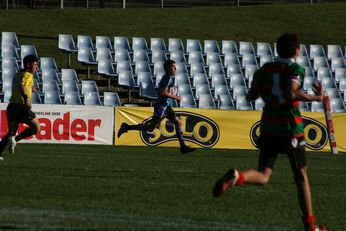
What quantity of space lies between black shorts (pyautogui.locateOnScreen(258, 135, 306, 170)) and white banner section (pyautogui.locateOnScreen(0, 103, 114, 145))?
16369 mm

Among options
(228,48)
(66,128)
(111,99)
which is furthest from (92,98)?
(228,48)

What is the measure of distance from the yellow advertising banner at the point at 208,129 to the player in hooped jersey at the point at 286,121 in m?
16.6

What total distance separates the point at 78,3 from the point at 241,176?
122ft

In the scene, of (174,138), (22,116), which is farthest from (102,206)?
(174,138)

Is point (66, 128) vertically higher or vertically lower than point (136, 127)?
higher

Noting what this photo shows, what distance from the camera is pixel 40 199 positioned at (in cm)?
1175

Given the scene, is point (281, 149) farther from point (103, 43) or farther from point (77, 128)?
point (103, 43)

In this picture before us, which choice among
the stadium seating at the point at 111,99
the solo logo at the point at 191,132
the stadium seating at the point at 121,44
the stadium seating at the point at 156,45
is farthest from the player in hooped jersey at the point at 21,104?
the stadium seating at the point at 156,45

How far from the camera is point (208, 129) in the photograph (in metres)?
26.5

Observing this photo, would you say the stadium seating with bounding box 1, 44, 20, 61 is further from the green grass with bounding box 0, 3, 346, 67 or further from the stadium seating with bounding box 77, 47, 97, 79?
the green grass with bounding box 0, 3, 346, 67

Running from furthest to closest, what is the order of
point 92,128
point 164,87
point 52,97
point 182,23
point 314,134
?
1. point 182,23
2. point 52,97
3. point 314,134
4. point 92,128
5. point 164,87

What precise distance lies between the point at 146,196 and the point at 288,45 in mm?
3870

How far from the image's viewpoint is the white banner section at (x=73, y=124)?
25.6 m

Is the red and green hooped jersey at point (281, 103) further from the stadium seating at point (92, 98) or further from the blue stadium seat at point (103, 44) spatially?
the blue stadium seat at point (103, 44)
